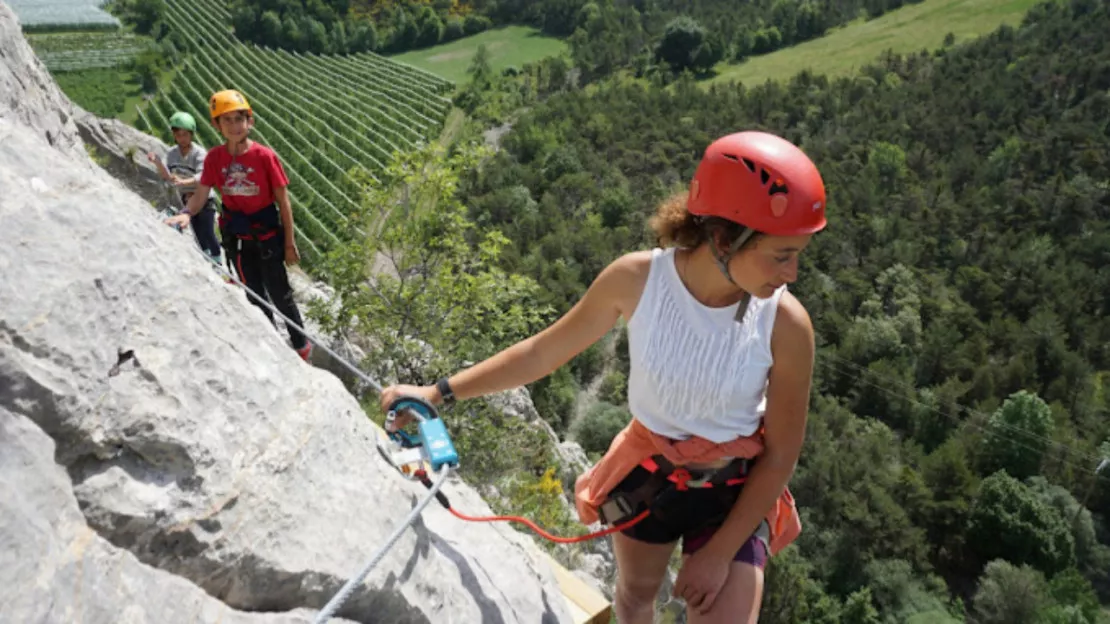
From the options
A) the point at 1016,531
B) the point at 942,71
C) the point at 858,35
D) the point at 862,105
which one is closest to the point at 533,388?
the point at 1016,531

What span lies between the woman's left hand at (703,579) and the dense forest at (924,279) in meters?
11.0

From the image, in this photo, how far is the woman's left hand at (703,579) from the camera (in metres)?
2.78

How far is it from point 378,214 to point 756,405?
1043 centimetres

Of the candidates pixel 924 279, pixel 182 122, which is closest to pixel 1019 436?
pixel 924 279

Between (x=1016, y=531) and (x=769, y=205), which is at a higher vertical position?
(x=769, y=205)

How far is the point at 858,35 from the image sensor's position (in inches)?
3856

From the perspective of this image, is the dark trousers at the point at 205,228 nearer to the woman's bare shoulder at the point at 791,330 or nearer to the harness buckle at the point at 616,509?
the harness buckle at the point at 616,509

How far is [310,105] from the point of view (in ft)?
238

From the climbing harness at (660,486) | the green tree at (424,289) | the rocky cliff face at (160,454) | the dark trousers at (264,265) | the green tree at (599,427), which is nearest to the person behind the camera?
the rocky cliff face at (160,454)

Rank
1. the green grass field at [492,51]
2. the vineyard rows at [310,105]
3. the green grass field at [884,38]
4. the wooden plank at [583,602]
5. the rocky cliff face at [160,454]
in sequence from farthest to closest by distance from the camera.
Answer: the green grass field at [492,51]
the green grass field at [884,38]
the vineyard rows at [310,105]
the wooden plank at [583,602]
the rocky cliff face at [160,454]

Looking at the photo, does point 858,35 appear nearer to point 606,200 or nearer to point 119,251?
point 606,200

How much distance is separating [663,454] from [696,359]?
0.43 m

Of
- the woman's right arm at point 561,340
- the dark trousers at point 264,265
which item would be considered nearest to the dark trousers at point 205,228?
the dark trousers at point 264,265

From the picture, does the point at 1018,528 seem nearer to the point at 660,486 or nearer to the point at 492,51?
the point at 660,486
